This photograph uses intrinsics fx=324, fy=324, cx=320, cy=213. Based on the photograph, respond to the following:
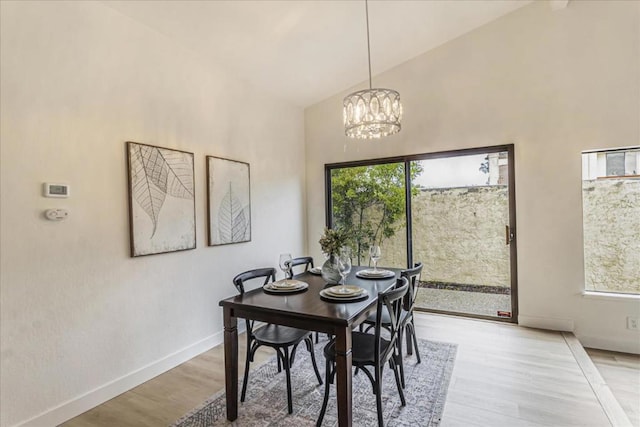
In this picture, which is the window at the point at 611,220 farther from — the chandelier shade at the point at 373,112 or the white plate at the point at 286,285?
the white plate at the point at 286,285

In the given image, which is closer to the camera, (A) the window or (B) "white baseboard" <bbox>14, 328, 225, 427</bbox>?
(B) "white baseboard" <bbox>14, 328, 225, 427</bbox>

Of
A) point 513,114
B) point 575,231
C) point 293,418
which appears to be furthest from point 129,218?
point 575,231

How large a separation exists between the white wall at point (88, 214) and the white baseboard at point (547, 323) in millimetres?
3425

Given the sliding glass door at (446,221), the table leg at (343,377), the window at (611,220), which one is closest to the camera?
the table leg at (343,377)

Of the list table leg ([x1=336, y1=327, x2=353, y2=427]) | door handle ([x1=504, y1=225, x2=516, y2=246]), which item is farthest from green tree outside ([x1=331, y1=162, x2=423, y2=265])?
table leg ([x1=336, y1=327, x2=353, y2=427])

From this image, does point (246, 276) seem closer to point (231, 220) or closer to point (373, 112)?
point (231, 220)

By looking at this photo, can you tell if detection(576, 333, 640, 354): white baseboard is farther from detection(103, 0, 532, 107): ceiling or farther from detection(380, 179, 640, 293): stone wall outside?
detection(103, 0, 532, 107): ceiling

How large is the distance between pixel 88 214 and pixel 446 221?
149 inches

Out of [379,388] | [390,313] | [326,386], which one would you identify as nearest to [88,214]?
[326,386]

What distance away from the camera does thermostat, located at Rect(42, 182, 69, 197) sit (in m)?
2.12

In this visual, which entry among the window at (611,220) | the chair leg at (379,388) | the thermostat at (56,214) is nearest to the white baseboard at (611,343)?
the window at (611,220)

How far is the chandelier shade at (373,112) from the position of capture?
2.56 metres

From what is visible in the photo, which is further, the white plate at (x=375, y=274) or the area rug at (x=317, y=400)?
the white plate at (x=375, y=274)

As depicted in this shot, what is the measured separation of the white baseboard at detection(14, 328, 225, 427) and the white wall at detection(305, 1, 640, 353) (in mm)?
3558
